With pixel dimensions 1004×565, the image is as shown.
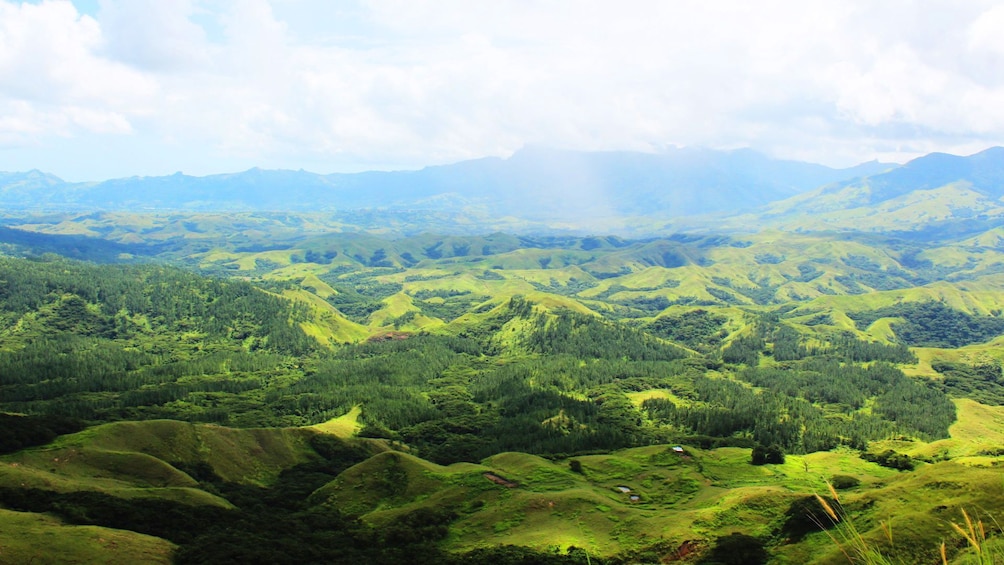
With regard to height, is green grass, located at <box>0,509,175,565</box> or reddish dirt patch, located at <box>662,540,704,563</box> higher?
green grass, located at <box>0,509,175,565</box>

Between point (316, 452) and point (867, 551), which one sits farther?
point (316, 452)

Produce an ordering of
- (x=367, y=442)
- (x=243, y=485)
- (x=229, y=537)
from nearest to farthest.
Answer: (x=229, y=537)
(x=243, y=485)
(x=367, y=442)

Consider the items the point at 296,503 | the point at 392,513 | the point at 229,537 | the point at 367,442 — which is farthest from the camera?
the point at 367,442

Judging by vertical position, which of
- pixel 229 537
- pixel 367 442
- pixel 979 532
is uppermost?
pixel 979 532

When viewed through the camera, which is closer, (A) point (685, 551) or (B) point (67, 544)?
(B) point (67, 544)

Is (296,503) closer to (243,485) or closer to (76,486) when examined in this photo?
(243,485)

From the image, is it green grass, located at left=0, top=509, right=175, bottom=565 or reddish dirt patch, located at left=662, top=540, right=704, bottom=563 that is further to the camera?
reddish dirt patch, located at left=662, top=540, right=704, bottom=563

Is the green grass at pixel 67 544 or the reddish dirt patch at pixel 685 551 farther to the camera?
the reddish dirt patch at pixel 685 551

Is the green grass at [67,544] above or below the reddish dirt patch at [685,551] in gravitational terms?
above

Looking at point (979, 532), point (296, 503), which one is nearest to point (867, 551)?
point (979, 532)

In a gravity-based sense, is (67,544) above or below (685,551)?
above

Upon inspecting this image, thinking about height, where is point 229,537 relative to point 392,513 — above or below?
above
